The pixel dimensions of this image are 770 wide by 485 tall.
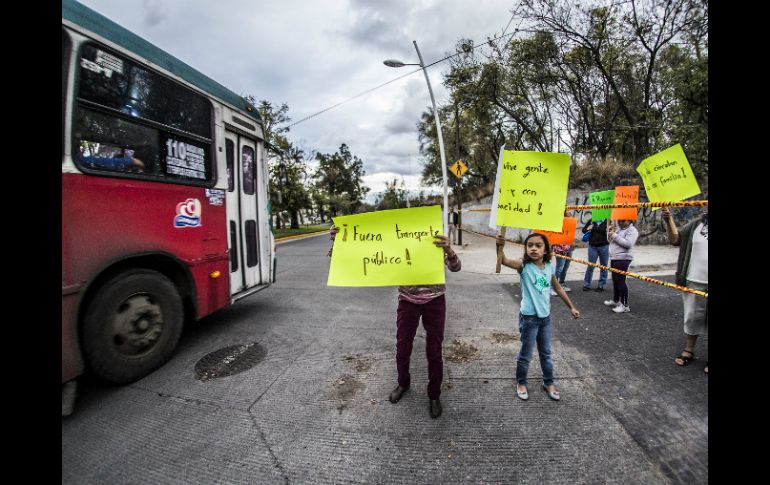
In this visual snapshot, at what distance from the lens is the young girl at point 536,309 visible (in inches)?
102

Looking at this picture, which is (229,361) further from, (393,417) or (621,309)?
(621,309)

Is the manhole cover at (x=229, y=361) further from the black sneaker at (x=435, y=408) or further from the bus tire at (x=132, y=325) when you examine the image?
the black sneaker at (x=435, y=408)

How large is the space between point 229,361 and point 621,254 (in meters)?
5.77

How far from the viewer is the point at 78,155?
2.56 m

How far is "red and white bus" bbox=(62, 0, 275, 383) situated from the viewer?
2.53 meters

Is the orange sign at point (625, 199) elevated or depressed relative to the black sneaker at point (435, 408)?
elevated

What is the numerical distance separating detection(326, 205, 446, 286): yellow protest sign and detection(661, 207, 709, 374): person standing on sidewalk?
8.15 ft

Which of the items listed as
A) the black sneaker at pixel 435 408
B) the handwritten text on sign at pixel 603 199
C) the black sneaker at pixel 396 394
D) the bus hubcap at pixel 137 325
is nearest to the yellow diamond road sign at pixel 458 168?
the handwritten text on sign at pixel 603 199

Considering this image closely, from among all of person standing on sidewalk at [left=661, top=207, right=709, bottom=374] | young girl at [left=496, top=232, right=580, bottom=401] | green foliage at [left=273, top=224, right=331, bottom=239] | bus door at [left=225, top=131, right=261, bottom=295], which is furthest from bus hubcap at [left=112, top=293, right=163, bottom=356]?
green foliage at [left=273, top=224, right=331, bottom=239]

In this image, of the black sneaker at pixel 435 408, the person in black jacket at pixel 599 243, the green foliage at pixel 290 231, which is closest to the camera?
the black sneaker at pixel 435 408

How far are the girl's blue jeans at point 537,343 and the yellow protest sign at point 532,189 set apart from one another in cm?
83

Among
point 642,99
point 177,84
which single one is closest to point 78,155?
point 177,84
